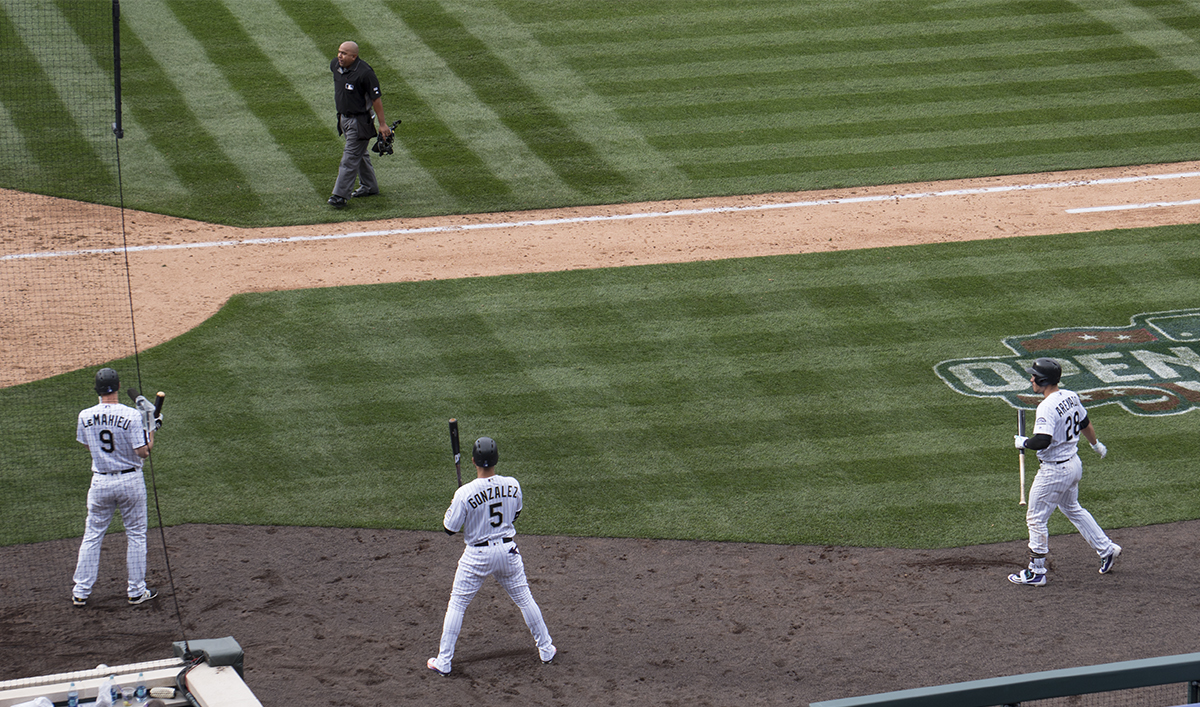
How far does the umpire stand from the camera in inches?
585

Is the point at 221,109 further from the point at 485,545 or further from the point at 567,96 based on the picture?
the point at 485,545

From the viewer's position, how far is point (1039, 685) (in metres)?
4.83

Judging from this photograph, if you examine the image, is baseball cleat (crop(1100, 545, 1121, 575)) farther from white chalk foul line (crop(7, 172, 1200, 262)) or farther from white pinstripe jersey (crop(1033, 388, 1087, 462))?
white chalk foul line (crop(7, 172, 1200, 262))

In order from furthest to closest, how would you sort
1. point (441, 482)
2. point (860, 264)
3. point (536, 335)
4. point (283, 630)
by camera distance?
point (860, 264) < point (536, 335) < point (441, 482) < point (283, 630)

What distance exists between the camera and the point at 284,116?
17547 millimetres

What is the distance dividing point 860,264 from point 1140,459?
4.15 meters

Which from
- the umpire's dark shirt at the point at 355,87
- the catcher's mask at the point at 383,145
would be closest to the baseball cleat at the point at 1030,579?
the catcher's mask at the point at 383,145

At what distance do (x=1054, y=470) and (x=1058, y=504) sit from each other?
0.91ft

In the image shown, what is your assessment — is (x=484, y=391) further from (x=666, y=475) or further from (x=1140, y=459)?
(x=1140, y=459)

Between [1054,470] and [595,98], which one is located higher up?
[595,98]

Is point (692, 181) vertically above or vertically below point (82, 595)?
above

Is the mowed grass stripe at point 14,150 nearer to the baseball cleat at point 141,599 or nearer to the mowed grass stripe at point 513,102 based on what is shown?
the mowed grass stripe at point 513,102

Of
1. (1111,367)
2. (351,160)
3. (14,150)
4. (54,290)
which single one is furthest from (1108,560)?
(14,150)

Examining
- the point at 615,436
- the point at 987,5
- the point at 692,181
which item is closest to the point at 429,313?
the point at 615,436
